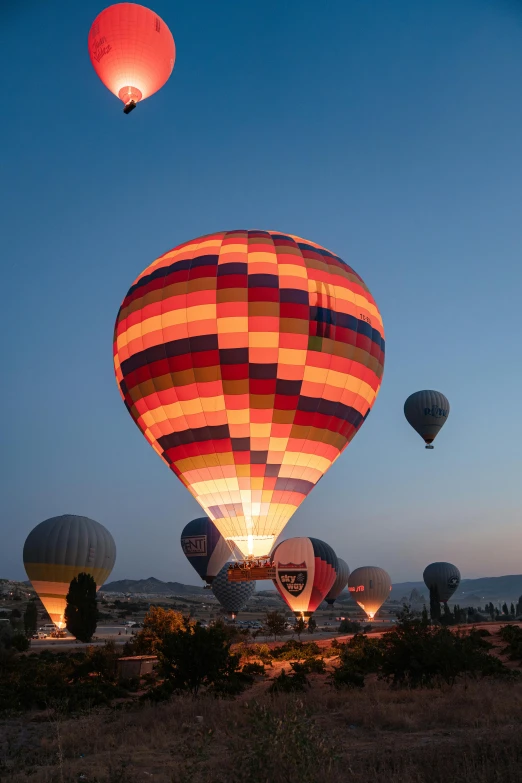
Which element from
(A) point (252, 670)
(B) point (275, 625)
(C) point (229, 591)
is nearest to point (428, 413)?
(B) point (275, 625)

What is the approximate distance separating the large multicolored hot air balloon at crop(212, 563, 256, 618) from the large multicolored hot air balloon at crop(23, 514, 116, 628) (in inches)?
610

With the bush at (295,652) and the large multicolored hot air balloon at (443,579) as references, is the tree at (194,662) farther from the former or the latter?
the large multicolored hot air balloon at (443,579)

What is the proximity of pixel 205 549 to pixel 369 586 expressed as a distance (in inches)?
874

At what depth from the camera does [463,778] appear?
796cm

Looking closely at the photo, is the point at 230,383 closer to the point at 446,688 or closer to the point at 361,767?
the point at 446,688

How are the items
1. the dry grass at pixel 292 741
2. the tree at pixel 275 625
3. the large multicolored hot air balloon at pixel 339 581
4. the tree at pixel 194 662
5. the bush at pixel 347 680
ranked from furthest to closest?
the large multicolored hot air balloon at pixel 339 581, the tree at pixel 275 625, the tree at pixel 194 662, the bush at pixel 347 680, the dry grass at pixel 292 741

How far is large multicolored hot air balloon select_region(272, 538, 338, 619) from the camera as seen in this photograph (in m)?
45.6

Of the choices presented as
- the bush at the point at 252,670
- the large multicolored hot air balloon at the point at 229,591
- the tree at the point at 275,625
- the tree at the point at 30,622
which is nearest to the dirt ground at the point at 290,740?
the bush at the point at 252,670

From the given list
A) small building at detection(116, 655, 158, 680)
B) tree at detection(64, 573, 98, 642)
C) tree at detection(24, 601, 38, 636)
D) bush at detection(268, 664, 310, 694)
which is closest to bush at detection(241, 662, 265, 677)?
small building at detection(116, 655, 158, 680)

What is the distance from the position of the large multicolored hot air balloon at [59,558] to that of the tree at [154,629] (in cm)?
1822

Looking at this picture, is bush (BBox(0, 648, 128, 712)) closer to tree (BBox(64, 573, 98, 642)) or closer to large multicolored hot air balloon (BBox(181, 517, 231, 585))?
tree (BBox(64, 573, 98, 642))

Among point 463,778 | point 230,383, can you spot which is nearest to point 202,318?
point 230,383

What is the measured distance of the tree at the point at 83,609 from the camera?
132ft

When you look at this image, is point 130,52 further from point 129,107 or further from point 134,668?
point 134,668
